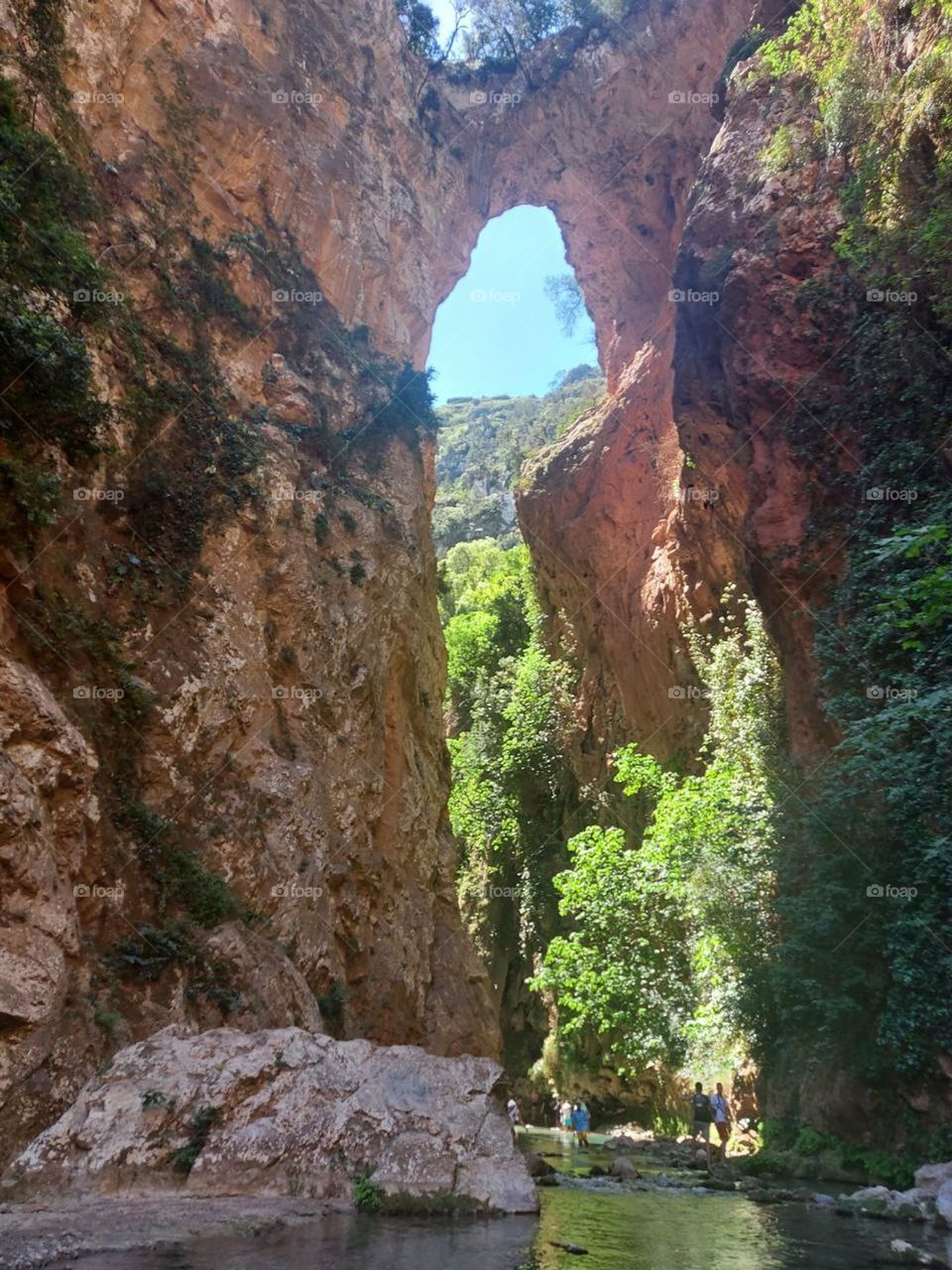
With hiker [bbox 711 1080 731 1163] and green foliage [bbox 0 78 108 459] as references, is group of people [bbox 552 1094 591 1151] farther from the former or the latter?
green foliage [bbox 0 78 108 459]

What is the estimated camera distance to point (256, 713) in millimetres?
13047

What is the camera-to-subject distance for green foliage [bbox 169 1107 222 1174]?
22.9 ft

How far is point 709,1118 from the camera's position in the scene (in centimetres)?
1456

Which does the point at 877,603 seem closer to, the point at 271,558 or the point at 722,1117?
the point at 722,1117

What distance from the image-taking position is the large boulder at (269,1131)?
270 inches

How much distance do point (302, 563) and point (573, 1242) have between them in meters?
11.5

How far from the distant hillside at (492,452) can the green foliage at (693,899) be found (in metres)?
18.8

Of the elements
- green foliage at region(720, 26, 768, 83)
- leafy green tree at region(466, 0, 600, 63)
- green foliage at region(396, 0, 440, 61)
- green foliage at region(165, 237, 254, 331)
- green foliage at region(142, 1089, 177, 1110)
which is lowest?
green foliage at region(142, 1089, 177, 1110)

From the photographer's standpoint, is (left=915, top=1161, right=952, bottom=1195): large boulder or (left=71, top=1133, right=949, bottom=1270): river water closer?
(left=71, top=1133, right=949, bottom=1270): river water

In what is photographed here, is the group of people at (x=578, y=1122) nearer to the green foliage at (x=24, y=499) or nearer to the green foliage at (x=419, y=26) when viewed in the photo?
the green foliage at (x=24, y=499)

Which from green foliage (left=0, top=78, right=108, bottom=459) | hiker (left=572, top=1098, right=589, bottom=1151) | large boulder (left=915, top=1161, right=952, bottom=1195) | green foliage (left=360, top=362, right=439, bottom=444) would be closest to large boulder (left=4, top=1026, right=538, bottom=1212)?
large boulder (left=915, top=1161, right=952, bottom=1195)

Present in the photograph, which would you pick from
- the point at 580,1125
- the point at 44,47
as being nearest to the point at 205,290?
the point at 44,47

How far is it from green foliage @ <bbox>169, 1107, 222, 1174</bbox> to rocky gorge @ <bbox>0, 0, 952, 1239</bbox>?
0.04 metres

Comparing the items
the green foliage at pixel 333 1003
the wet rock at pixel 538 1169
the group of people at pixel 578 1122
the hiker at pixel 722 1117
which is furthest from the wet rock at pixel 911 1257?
the group of people at pixel 578 1122
